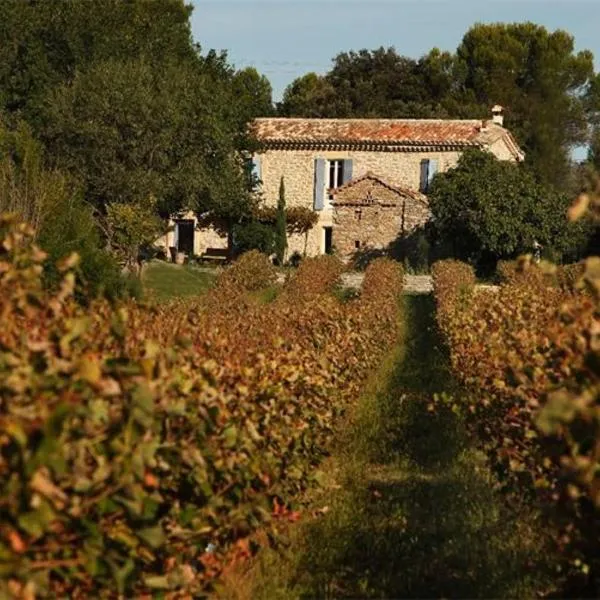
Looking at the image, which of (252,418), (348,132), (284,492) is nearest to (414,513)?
(284,492)

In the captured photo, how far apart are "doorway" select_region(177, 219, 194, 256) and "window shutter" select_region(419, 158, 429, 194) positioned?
806 centimetres

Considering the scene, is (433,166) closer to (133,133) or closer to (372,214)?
(372,214)

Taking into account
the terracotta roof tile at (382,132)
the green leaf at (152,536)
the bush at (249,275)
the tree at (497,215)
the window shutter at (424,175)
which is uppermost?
the terracotta roof tile at (382,132)

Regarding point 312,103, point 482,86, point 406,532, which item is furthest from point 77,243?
point 482,86

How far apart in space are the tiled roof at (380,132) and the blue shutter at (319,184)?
718 mm

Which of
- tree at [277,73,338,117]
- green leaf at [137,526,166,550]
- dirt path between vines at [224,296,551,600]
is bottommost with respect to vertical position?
dirt path between vines at [224,296,551,600]

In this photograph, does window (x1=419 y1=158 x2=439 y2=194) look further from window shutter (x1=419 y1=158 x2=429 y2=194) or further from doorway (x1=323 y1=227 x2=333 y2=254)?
doorway (x1=323 y1=227 x2=333 y2=254)

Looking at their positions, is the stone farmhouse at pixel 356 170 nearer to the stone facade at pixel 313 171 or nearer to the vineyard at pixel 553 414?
the stone facade at pixel 313 171

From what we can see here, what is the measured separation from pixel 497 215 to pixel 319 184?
9820mm

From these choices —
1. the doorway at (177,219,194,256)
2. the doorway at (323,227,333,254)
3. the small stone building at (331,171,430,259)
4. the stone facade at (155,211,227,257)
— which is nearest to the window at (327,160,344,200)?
the doorway at (323,227,333,254)

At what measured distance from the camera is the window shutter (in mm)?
45694

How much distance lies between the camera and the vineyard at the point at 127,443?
3.51 metres

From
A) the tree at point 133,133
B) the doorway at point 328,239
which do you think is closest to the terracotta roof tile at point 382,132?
the doorway at point 328,239

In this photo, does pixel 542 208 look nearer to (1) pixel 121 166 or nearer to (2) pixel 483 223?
(2) pixel 483 223
